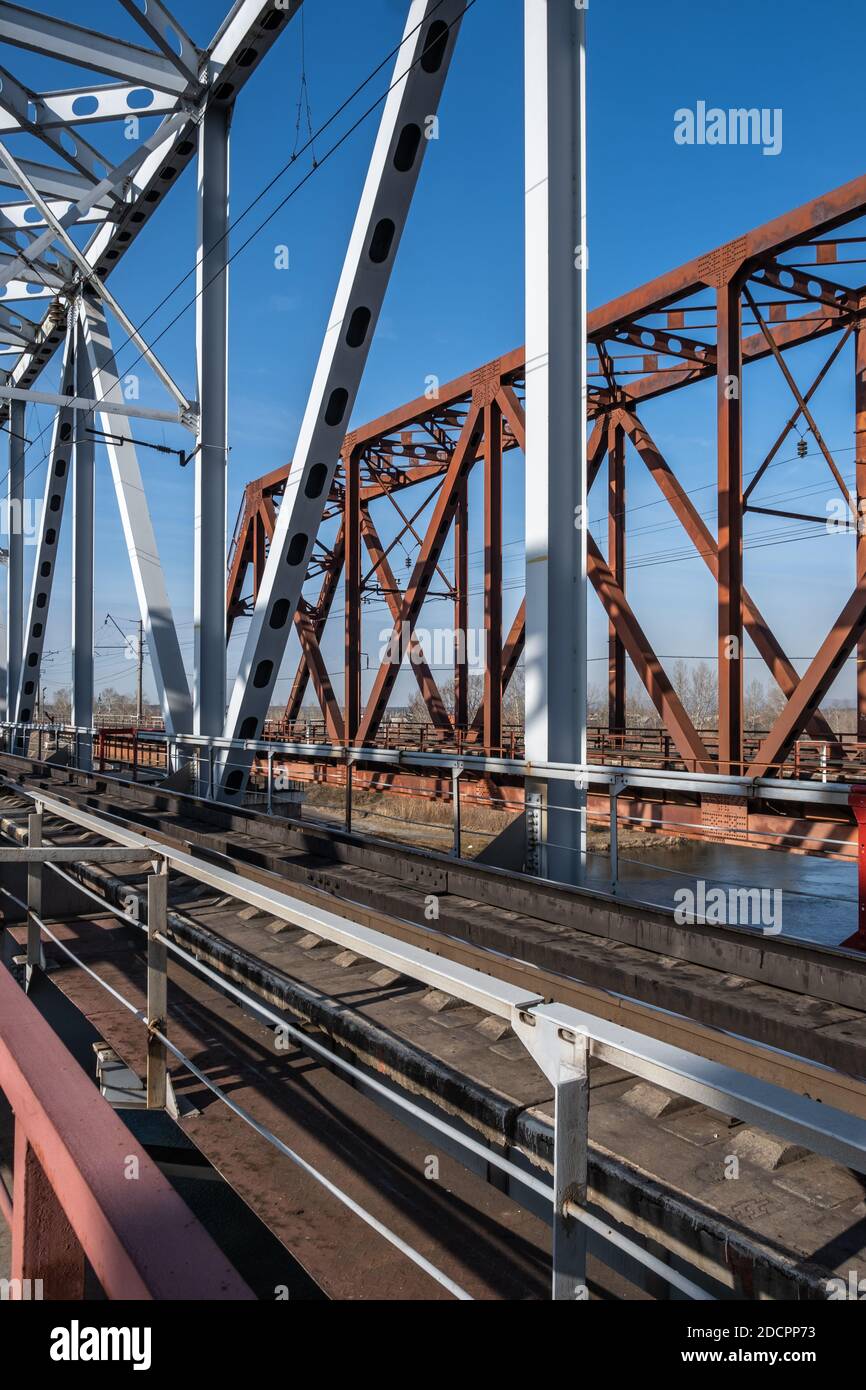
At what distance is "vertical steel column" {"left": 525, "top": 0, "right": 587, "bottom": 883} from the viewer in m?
7.32

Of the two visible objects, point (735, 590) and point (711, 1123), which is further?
point (735, 590)

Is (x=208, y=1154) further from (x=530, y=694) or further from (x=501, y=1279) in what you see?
(x=530, y=694)

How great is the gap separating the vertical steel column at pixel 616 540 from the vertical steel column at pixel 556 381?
13436 millimetres

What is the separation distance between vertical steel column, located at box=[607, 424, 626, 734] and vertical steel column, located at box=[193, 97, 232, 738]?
1020cm

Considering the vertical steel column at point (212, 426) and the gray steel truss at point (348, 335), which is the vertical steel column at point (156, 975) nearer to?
the gray steel truss at point (348, 335)

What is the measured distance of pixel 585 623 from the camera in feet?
24.4

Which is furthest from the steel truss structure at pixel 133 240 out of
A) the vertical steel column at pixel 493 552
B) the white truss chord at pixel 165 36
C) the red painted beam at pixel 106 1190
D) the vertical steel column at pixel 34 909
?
the red painted beam at pixel 106 1190

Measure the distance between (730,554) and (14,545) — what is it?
24.0 metres

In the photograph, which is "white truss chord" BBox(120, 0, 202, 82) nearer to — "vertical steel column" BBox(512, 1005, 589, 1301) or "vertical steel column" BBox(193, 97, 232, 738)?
"vertical steel column" BBox(193, 97, 232, 738)

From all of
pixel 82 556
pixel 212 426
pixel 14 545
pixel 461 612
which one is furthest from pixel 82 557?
pixel 461 612

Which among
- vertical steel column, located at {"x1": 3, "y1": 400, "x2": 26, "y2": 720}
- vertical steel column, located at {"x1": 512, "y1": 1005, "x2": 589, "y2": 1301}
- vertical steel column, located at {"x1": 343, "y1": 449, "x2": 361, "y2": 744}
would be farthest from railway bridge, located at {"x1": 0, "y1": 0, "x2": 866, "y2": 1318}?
vertical steel column, located at {"x1": 3, "y1": 400, "x2": 26, "y2": 720}

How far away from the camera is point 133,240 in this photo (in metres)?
18.4
